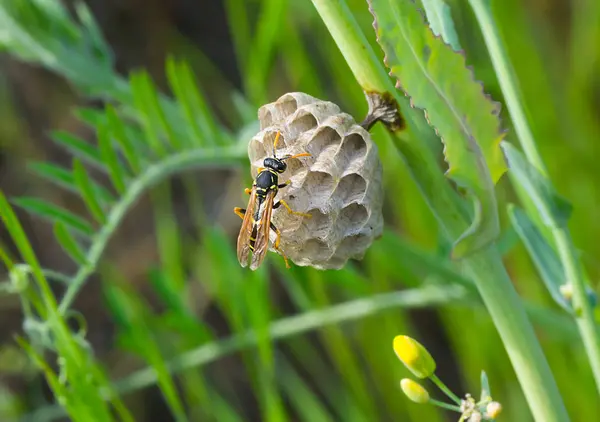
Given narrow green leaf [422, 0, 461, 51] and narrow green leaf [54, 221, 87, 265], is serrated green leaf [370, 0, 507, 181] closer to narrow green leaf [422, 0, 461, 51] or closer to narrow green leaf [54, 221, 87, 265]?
narrow green leaf [422, 0, 461, 51]

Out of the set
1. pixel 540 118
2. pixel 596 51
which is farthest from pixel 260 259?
pixel 596 51

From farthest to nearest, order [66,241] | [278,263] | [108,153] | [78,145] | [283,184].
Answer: [278,263]
[78,145]
[108,153]
[66,241]
[283,184]

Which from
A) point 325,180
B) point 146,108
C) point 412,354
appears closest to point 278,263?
point 146,108

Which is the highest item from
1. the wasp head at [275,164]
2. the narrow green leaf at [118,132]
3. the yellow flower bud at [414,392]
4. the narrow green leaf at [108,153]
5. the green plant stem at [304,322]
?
the narrow green leaf at [118,132]

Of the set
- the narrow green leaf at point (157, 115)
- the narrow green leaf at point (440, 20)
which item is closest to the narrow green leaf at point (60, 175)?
the narrow green leaf at point (157, 115)

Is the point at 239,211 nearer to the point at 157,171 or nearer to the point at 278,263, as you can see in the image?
the point at 157,171

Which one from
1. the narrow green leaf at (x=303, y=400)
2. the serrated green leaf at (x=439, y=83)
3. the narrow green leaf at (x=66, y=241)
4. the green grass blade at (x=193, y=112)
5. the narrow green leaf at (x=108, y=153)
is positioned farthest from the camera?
the narrow green leaf at (x=303, y=400)

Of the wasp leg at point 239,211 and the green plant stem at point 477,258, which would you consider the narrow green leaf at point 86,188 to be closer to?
the wasp leg at point 239,211
